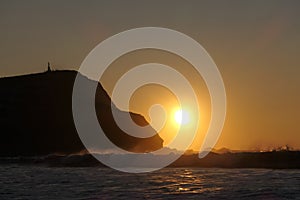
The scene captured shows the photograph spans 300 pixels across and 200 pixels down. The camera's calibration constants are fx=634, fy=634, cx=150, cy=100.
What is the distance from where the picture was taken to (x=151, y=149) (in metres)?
75.1

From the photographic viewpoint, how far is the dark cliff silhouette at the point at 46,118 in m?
72.8

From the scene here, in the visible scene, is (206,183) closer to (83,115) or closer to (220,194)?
(220,194)

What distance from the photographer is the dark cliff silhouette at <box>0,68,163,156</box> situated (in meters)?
72.8

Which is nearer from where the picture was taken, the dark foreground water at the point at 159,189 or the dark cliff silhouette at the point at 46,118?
the dark foreground water at the point at 159,189

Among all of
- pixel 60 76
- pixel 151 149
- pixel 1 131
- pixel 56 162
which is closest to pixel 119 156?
pixel 56 162

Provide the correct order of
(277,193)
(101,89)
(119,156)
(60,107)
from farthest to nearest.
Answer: (101,89)
(60,107)
(119,156)
(277,193)

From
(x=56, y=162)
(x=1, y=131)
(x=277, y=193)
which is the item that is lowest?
(x=277, y=193)

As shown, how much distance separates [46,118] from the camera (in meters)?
78.6

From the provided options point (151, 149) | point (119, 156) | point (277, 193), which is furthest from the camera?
point (151, 149)

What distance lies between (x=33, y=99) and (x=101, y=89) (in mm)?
10316

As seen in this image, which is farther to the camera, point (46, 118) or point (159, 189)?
point (46, 118)

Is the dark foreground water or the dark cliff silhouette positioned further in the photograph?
the dark cliff silhouette

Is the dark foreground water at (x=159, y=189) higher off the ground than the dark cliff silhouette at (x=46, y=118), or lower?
lower

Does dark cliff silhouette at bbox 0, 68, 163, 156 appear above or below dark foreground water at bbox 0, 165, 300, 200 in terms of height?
above
